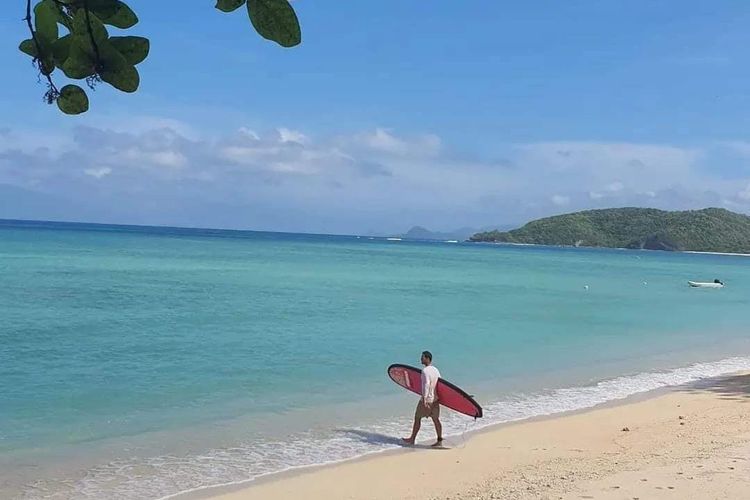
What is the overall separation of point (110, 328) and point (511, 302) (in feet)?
61.2

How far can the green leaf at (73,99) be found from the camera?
4.25 feet

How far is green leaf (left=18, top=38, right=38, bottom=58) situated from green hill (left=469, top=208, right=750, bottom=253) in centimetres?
16493

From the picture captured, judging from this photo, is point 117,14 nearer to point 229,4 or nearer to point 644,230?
point 229,4

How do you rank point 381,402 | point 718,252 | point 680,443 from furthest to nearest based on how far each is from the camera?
point 718,252, point 381,402, point 680,443

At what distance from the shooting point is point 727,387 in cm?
1524

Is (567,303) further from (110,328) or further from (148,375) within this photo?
(148,375)

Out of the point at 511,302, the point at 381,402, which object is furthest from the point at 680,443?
the point at 511,302

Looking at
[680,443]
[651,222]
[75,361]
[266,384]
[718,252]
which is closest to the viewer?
[680,443]

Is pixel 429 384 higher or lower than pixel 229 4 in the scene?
lower

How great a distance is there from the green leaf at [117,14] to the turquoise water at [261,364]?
7.95m

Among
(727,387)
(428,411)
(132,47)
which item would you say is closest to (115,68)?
(132,47)

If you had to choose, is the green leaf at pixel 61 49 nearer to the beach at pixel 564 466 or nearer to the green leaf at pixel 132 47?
the green leaf at pixel 132 47

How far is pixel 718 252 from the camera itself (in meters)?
154

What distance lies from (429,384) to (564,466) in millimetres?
2281
